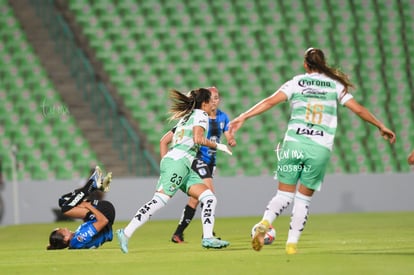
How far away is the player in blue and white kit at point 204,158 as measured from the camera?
40.0 feet

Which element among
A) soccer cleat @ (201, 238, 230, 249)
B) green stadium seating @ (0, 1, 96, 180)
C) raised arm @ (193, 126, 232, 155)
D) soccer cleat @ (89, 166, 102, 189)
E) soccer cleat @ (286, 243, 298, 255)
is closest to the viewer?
soccer cleat @ (286, 243, 298, 255)

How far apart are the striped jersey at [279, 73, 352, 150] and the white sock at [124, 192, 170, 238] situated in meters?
1.74

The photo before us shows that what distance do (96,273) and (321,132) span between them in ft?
9.27

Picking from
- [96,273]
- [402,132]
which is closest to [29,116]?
[402,132]

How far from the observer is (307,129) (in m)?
9.80

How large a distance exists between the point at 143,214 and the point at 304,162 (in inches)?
78.3

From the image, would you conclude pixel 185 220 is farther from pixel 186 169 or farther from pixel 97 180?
pixel 186 169

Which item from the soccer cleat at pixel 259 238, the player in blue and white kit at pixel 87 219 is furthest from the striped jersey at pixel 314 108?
the player in blue and white kit at pixel 87 219

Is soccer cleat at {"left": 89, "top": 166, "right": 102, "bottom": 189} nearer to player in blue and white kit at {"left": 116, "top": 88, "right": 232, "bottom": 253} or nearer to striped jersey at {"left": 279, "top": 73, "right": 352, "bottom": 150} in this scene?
player in blue and white kit at {"left": 116, "top": 88, "right": 232, "bottom": 253}

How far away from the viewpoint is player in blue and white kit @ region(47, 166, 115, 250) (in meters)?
11.8

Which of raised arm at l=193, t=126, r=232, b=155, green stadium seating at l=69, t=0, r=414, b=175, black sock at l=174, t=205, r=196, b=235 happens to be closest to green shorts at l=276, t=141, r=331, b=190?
raised arm at l=193, t=126, r=232, b=155

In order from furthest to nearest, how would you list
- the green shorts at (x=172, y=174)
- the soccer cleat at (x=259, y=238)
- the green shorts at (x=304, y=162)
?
the green shorts at (x=172, y=174), the green shorts at (x=304, y=162), the soccer cleat at (x=259, y=238)

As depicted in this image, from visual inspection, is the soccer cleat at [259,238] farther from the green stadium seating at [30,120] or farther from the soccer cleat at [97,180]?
the green stadium seating at [30,120]

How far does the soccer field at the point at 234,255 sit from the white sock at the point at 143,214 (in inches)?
11.9
